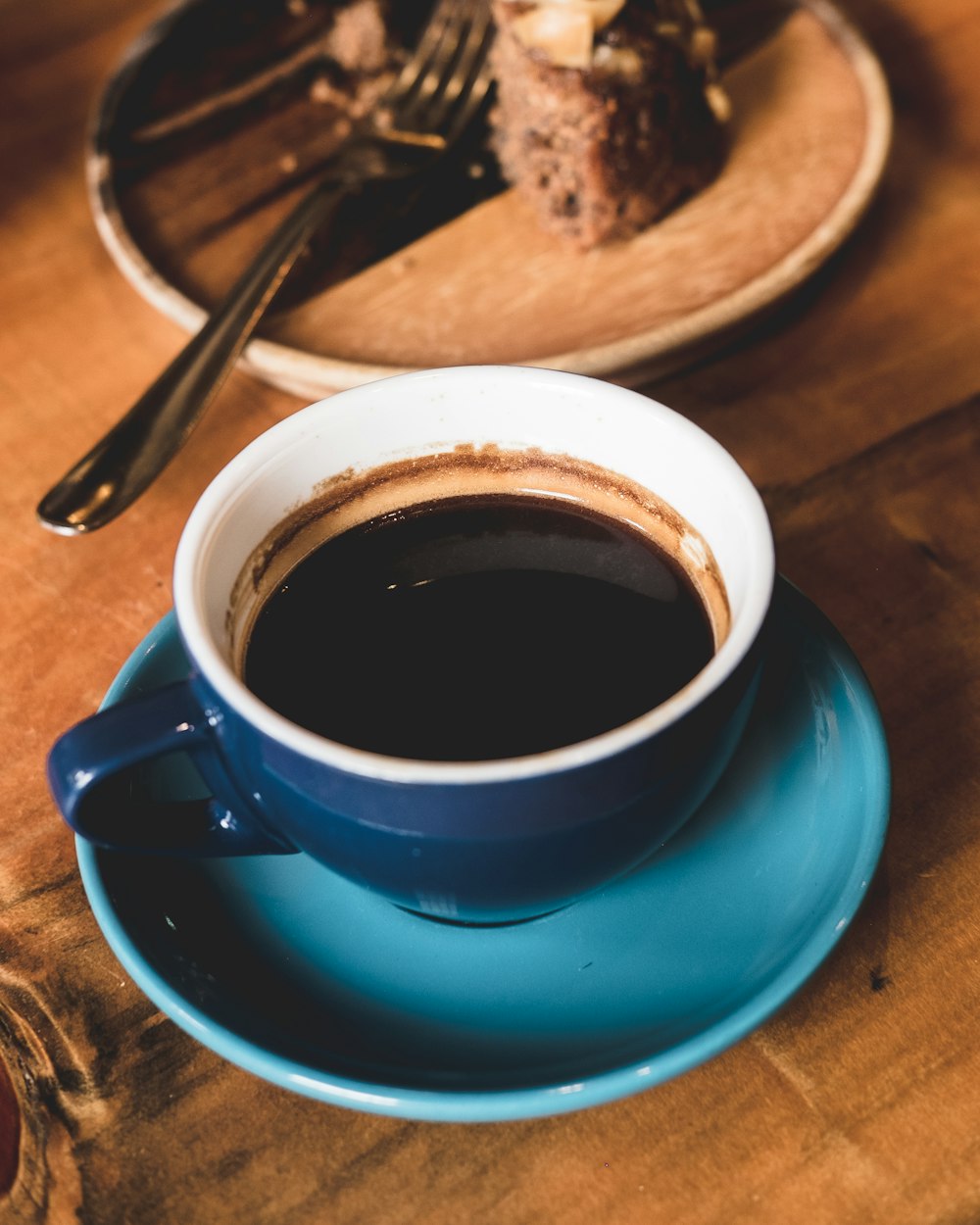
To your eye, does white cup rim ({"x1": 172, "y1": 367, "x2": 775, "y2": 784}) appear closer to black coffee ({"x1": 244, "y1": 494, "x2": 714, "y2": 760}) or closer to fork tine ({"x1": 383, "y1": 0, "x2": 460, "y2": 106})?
black coffee ({"x1": 244, "y1": 494, "x2": 714, "y2": 760})

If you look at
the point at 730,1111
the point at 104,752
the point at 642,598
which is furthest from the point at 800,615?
the point at 104,752

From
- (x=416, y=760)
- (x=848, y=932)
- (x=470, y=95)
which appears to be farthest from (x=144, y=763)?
(x=470, y=95)

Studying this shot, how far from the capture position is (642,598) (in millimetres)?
571

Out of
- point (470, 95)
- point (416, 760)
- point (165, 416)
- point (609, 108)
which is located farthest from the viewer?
point (470, 95)

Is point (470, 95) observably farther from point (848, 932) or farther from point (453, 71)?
point (848, 932)

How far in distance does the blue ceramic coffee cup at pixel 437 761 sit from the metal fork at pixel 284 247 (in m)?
0.22

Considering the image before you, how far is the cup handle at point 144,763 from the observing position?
0.46 metres

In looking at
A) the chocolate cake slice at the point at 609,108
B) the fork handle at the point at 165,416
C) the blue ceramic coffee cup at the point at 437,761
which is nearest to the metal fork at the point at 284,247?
the fork handle at the point at 165,416

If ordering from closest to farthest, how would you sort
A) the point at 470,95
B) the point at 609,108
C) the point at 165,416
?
the point at 165,416
the point at 609,108
the point at 470,95

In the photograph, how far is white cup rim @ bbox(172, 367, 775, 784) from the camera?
0.41m

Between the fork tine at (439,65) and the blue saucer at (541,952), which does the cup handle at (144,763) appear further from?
the fork tine at (439,65)

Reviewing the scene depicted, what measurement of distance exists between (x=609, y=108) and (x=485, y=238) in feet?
0.44

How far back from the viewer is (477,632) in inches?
22.0

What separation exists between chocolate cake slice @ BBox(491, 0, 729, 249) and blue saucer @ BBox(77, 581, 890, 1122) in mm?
480
